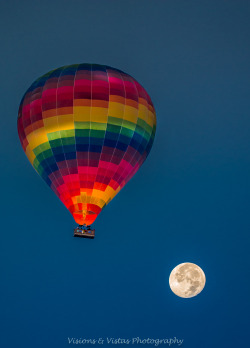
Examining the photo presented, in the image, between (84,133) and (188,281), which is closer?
(84,133)

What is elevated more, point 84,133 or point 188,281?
point 84,133

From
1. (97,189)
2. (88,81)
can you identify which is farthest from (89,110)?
(97,189)

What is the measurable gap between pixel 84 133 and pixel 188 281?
639 cm

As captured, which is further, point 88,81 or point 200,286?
point 200,286

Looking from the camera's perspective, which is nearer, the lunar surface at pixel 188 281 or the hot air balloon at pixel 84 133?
the hot air balloon at pixel 84 133

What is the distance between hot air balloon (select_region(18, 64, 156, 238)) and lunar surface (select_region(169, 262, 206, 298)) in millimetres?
4370

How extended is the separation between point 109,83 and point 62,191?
11.1 feet

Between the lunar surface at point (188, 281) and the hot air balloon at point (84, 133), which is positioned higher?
the hot air balloon at point (84, 133)

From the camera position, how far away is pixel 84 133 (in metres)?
20.6

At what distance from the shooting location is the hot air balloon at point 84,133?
2061 centimetres

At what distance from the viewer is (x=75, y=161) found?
20.7 metres

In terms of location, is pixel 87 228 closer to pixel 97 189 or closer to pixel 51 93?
pixel 97 189

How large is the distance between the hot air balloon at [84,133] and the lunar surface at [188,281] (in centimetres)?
437

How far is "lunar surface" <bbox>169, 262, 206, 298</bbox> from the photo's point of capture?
23578 mm
